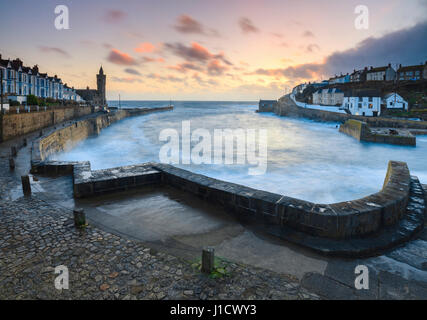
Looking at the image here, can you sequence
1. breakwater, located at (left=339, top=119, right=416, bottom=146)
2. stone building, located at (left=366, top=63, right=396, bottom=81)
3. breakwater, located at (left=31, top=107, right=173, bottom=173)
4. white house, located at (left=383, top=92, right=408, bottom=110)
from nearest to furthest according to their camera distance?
breakwater, located at (left=31, top=107, right=173, bottom=173), breakwater, located at (left=339, top=119, right=416, bottom=146), white house, located at (left=383, top=92, right=408, bottom=110), stone building, located at (left=366, top=63, right=396, bottom=81)

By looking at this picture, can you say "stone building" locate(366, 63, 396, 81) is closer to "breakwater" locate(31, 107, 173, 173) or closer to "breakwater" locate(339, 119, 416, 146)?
"breakwater" locate(339, 119, 416, 146)

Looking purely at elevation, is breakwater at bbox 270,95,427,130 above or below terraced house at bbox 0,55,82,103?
below

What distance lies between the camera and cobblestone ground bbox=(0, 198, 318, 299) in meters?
3.72

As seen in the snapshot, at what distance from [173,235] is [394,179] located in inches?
258

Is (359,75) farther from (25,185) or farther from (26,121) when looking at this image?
(25,185)

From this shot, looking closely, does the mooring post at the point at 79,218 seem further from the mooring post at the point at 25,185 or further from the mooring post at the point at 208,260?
the mooring post at the point at 25,185

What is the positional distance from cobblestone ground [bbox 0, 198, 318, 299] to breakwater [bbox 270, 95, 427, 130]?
1800 inches

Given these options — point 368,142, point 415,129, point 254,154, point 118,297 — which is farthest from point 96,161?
point 415,129

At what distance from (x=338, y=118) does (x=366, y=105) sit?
280 inches

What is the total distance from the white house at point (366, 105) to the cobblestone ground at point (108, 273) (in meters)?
64.2

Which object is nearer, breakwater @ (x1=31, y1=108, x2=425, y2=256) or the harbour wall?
breakwater @ (x1=31, y1=108, x2=425, y2=256)

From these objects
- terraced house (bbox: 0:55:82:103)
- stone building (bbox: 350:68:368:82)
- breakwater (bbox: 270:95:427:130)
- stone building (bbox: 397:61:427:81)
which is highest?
stone building (bbox: 350:68:368:82)

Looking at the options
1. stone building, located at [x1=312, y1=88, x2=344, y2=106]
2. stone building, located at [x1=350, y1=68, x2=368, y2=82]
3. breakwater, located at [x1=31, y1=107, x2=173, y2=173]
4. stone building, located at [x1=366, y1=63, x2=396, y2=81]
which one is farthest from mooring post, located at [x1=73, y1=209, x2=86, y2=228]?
stone building, located at [x1=350, y1=68, x2=368, y2=82]

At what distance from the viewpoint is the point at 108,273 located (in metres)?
4.14
